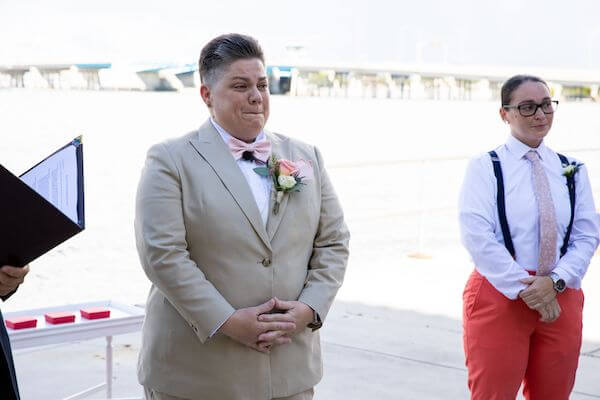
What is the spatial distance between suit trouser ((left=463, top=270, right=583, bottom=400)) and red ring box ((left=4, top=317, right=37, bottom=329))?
195cm

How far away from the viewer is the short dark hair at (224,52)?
10.3ft

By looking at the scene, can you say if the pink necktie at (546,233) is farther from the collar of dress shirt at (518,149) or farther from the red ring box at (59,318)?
the red ring box at (59,318)

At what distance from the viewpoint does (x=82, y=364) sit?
239 inches

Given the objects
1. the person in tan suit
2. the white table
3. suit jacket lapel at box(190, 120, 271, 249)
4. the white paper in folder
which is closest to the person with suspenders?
the person in tan suit

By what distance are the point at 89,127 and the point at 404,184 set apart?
34.8 metres

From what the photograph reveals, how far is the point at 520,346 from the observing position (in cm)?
382

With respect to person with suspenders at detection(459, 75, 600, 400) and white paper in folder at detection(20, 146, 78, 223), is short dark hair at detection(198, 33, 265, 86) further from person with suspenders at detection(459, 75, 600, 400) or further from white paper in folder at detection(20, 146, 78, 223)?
person with suspenders at detection(459, 75, 600, 400)

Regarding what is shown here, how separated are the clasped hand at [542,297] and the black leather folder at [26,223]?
74.7 inches

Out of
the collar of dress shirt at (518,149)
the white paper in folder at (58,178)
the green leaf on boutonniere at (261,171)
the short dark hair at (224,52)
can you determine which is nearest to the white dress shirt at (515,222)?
the collar of dress shirt at (518,149)

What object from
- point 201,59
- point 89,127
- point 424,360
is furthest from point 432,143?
point 201,59

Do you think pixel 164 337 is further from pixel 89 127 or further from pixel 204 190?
pixel 89 127

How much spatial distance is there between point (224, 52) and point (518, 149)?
1506 mm

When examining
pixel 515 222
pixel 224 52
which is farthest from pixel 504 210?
pixel 224 52

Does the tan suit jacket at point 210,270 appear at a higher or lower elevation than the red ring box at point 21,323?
higher
